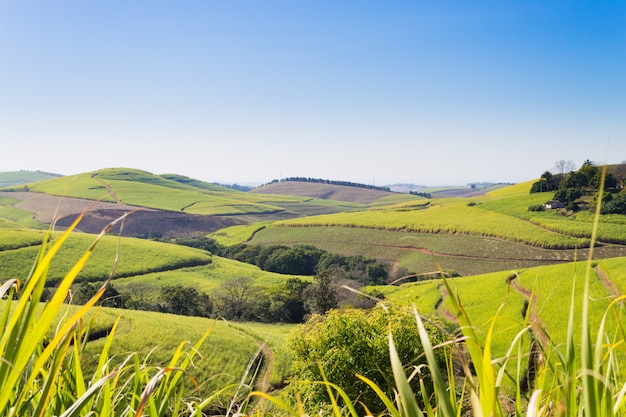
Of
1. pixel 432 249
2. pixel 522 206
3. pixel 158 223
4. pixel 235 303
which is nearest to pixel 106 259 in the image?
pixel 235 303

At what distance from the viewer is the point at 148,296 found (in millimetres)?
67062

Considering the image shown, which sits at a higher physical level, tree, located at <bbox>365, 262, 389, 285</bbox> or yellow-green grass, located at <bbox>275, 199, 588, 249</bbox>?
yellow-green grass, located at <bbox>275, 199, 588, 249</bbox>

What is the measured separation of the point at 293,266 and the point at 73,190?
428 feet

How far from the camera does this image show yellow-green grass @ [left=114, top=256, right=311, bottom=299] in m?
72.6

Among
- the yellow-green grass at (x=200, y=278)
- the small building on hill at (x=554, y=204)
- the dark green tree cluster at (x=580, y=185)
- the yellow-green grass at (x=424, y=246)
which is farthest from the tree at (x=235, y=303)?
the small building on hill at (x=554, y=204)

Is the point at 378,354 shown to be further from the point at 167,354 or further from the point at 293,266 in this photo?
the point at 293,266

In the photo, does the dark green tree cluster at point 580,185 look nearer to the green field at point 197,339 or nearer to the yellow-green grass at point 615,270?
the yellow-green grass at point 615,270

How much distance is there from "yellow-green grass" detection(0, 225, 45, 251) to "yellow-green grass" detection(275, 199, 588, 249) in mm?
67735

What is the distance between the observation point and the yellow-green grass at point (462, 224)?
259 feet

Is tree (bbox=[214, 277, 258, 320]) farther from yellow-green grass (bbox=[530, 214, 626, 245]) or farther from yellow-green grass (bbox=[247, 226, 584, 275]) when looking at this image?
yellow-green grass (bbox=[530, 214, 626, 245])

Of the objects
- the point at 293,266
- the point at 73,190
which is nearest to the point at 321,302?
the point at 293,266

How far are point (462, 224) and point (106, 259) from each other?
74990 millimetres

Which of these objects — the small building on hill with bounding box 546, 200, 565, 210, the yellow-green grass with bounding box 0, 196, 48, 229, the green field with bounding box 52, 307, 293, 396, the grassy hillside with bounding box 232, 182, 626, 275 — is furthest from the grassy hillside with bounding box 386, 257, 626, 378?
the yellow-green grass with bounding box 0, 196, 48, 229

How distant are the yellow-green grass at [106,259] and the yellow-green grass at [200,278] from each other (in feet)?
10.5
